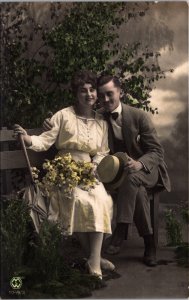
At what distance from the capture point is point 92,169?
14.0 feet

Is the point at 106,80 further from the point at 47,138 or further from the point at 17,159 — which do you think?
the point at 17,159

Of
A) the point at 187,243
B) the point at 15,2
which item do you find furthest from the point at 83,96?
the point at 187,243

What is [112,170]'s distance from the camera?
428 centimetres

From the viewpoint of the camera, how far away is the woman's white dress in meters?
4.10

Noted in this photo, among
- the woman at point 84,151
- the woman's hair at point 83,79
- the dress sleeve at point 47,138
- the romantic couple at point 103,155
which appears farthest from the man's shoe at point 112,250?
the woman's hair at point 83,79

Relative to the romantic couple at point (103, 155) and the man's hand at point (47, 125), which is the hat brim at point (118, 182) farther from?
the man's hand at point (47, 125)

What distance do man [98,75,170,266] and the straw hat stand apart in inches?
2.1

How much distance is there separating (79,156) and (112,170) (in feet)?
1.08

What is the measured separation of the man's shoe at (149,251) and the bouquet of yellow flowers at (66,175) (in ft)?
2.45

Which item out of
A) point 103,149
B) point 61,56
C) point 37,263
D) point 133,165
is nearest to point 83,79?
point 61,56

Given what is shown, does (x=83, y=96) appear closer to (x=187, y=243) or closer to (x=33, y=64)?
(x=33, y=64)

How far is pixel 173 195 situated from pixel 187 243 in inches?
19.4

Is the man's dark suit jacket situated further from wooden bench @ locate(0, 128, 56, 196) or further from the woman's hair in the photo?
wooden bench @ locate(0, 128, 56, 196)

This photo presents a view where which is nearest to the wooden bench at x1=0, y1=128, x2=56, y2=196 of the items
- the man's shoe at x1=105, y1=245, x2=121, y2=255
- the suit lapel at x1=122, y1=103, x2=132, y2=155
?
the suit lapel at x1=122, y1=103, x2=132, y2=155
